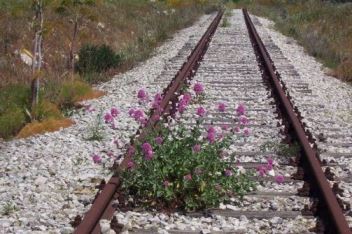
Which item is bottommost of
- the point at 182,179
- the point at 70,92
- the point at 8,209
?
the point at 70,92

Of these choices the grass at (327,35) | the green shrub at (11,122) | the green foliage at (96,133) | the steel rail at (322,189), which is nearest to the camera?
the steel rail at (322,189)

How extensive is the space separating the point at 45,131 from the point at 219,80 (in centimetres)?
475

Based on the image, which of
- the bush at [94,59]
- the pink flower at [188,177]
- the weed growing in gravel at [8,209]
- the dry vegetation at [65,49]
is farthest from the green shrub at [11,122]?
the bush at [94,59]

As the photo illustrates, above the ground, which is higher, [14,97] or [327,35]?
[14,97]

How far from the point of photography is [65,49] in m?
15.4

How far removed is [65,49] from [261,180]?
10103 millimetres

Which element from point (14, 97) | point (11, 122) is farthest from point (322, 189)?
point (14, 97)

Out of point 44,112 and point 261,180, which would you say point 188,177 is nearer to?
point 261,180

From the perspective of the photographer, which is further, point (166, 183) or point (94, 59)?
point (94, 59)

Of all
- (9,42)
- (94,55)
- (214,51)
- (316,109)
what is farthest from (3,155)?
(214,51)

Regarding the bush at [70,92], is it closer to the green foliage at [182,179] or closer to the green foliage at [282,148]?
the green foliage at [282,148]

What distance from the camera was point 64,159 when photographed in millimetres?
6934

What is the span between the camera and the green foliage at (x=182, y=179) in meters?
5.49

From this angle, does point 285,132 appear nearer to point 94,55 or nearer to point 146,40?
point 94,55
